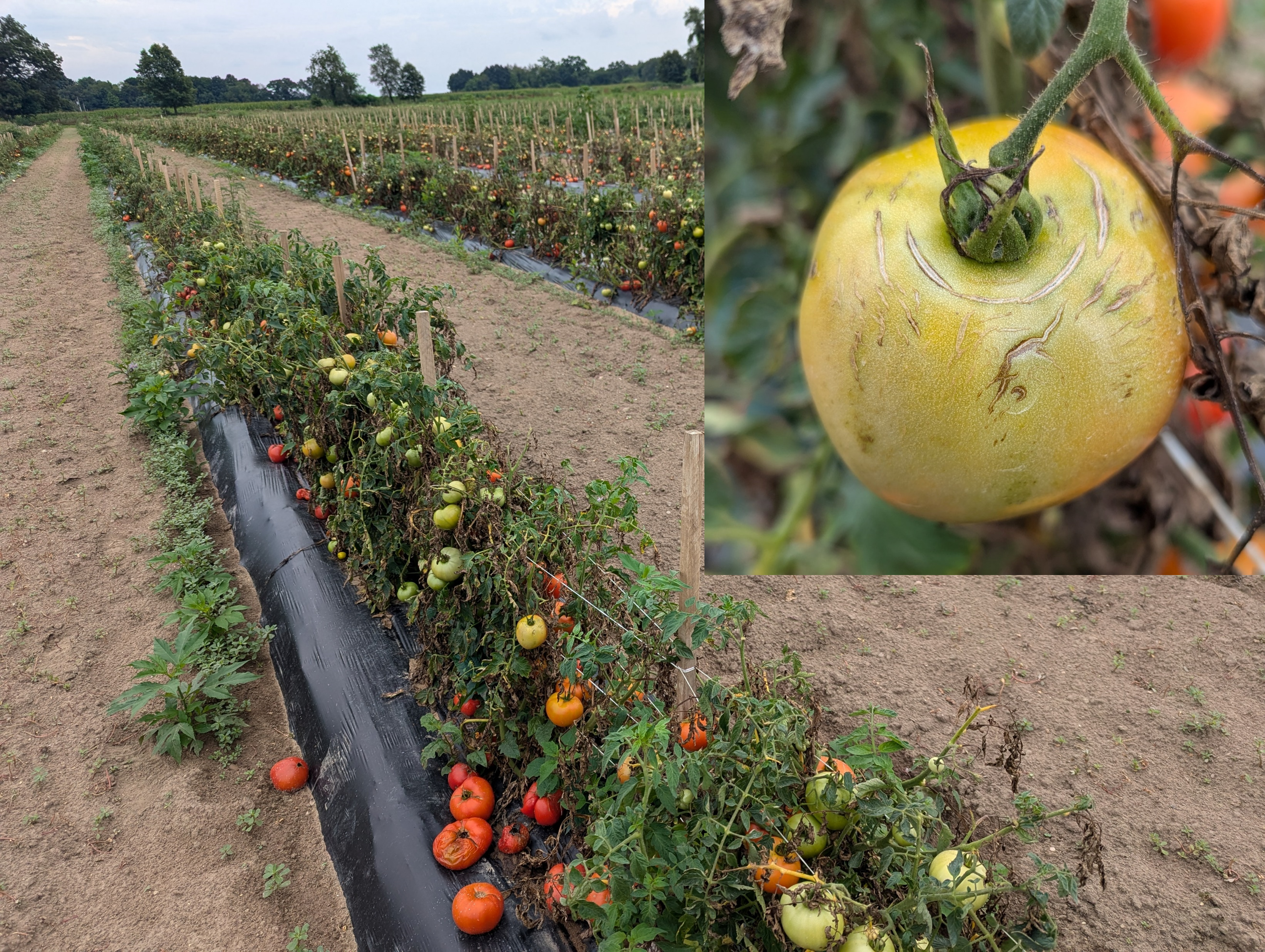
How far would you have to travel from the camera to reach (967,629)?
10.8 ft

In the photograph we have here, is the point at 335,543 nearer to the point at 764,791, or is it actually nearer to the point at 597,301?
the point at 764,791

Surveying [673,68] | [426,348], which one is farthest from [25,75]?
[426,348]

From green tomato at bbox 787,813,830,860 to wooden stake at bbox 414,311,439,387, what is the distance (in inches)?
88.4

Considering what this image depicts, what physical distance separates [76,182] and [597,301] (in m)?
19.0

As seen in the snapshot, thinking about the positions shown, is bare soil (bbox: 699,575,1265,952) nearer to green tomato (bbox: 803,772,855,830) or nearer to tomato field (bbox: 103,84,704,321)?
green tomato (bbox: 803,772,855,830)

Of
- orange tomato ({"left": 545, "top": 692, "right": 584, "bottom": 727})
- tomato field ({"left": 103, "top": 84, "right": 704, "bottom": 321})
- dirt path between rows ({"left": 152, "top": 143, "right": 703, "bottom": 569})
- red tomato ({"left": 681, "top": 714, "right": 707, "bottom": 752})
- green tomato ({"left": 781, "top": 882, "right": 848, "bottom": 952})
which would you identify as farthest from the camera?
tomato field ({"left": 103, "top": 84, "right": 704, "bottom": 321})

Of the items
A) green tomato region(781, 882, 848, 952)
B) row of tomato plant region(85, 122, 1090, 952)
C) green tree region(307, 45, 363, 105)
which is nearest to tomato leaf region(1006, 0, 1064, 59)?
row of tomato plant region(85, 122, 1090, 952)

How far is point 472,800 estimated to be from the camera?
7.41 feet

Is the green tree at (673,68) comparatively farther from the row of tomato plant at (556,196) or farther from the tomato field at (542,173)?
the row of tomato plant at (556,196)

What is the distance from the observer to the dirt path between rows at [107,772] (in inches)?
90.5

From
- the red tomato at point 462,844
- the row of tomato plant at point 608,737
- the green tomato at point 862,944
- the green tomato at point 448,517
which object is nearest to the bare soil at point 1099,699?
the row of tomato plant at point 608,737

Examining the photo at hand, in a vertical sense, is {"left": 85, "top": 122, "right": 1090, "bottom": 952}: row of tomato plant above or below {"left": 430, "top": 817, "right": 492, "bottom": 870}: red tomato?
above

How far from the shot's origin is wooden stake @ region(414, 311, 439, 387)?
315 centimetres

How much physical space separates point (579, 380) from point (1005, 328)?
17.0 ft
